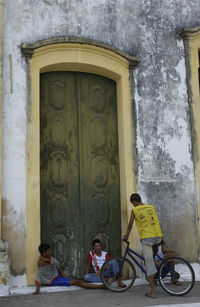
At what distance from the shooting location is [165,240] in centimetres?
789

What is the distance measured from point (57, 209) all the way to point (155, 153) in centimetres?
201

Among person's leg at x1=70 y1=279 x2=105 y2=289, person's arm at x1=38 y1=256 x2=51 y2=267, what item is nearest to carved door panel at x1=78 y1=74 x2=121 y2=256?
person's leg at x1=70 y1=279 x2=105 y2=289

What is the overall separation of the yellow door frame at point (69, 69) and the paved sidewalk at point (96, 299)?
2.26ft

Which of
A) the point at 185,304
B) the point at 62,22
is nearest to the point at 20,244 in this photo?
the point at 185,304

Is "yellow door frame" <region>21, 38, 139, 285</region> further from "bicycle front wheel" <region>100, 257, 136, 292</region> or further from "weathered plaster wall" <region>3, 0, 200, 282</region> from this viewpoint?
"bicycle front wheel" <region>100, 257, 136, 292</region>

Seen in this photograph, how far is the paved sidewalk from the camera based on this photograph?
5.94m

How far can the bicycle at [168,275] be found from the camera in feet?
21.6

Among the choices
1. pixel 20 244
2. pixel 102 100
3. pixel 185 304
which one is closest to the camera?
pixel 185 304

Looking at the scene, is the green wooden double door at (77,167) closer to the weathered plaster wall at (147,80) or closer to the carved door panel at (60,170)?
the carved door panel at (60,170)

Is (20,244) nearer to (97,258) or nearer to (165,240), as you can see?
(97,258)

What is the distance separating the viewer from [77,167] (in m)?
7.86

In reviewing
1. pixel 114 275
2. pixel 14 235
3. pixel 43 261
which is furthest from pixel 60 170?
pixel 114 275

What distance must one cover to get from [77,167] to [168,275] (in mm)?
2406

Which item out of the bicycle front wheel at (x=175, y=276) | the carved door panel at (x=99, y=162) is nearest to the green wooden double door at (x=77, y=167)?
the carved door panel at (x=99, y=162)
